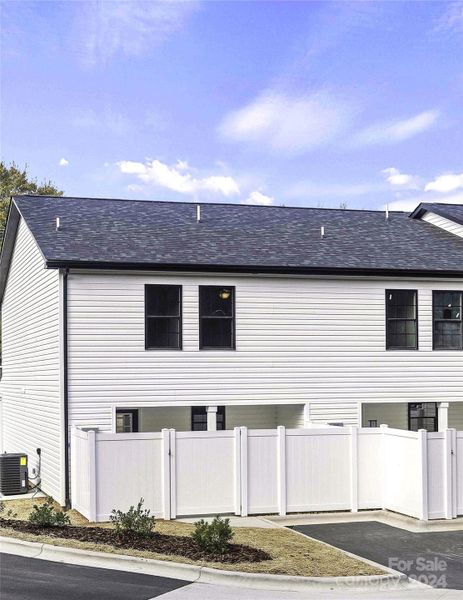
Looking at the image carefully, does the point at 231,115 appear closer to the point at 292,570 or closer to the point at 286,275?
the point at 286,275

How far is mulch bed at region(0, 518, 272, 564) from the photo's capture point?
12.3m

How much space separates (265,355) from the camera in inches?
789

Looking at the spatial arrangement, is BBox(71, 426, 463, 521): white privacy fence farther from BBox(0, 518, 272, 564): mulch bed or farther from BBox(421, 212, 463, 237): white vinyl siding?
BBox(421, 212, 463, 237): white vinyl siding

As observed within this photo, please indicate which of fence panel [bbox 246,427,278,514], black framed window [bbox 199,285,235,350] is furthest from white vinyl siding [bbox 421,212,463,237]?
fence panel [bbox 246,427,278,514]

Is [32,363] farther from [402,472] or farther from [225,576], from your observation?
[225,576]

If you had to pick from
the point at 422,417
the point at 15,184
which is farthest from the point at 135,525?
the point at 15,184

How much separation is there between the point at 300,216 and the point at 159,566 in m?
14.8

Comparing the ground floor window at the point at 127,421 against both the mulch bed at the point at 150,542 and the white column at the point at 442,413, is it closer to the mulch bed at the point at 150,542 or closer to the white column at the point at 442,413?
the mulch bed at the point at 150,542

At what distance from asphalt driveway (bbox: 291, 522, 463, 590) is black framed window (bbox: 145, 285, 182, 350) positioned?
5.64m

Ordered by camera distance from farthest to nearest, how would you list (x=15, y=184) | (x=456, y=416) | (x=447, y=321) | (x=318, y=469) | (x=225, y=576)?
(x=15, y=184), (x=456, y=416), (x=447, y=321), (x=318, y=469), (x=225, y=576)

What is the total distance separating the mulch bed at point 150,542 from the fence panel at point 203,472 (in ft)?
7.20

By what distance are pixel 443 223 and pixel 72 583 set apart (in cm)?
1731

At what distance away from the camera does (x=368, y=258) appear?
69.5 feet

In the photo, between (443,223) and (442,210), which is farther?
(442,210)
